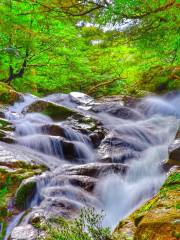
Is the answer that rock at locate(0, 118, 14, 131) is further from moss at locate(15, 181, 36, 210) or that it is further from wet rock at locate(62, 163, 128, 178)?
moss at locate(15, 181, 36, 210)

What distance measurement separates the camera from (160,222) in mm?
3115

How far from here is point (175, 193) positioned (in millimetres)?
4242

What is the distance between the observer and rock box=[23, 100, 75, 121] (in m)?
11.1

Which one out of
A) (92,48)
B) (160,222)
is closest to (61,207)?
(160,222)

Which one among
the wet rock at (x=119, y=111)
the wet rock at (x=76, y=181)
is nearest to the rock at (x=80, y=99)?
the wet rock at (x=119, y=111)

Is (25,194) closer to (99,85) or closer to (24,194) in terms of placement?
(24,194)

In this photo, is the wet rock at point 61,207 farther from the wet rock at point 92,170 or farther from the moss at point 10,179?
the wet rock at point 92,170

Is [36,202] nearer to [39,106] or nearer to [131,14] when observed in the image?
[131,14]

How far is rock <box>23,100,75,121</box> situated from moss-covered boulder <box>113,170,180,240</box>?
6630 mm

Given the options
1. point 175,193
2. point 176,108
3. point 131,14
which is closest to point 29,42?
point 176,108

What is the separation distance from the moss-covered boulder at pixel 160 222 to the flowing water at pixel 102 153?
5.33ft

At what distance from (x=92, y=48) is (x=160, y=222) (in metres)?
15.9

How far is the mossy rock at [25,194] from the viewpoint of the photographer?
236 inches

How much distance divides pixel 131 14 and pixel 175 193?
3.06 meters
